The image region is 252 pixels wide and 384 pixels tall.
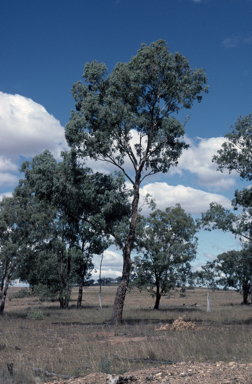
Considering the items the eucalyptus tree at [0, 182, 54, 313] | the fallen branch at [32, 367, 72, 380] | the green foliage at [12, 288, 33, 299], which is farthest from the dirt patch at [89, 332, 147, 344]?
the green foliage at [12, 288, 33, 299]

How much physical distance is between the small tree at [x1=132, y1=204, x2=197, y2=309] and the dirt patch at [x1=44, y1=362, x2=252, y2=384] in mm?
26537

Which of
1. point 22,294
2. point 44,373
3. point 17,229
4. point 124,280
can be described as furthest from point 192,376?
point 22,294

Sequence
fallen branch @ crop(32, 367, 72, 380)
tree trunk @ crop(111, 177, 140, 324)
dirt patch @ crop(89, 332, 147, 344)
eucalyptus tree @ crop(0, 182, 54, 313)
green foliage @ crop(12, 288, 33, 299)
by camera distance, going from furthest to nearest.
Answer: green foliage @ crop(12, 288, 33, 299) → eucalyptus tree @ crop(0, 182, 54, 313) → tree trunk @ crop(111, 177, 140, 324) → dirt patch @ crop(89, 332, 147, 344) → fallen branch @ crop(32, 367, 72, 380)

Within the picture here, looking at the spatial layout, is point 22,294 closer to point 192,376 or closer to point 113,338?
point 113,338

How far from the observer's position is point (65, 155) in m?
21.7

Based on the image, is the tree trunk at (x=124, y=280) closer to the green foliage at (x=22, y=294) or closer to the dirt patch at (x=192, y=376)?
the dirt patch at (x=192, y=376)

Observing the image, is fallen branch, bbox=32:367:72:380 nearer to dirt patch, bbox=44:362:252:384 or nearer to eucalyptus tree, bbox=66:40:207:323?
dirt patch, bbox=44:362:252:384

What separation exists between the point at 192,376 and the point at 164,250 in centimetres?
2865

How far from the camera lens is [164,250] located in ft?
115

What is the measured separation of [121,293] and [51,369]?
11656 mm

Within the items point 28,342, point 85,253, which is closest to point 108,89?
point 28,342

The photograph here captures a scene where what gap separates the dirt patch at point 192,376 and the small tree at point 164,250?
2654 cm

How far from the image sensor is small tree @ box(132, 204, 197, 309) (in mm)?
34031

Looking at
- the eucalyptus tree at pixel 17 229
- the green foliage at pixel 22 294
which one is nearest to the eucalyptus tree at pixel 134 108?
the eucalyptus tree at pixel 17 229
